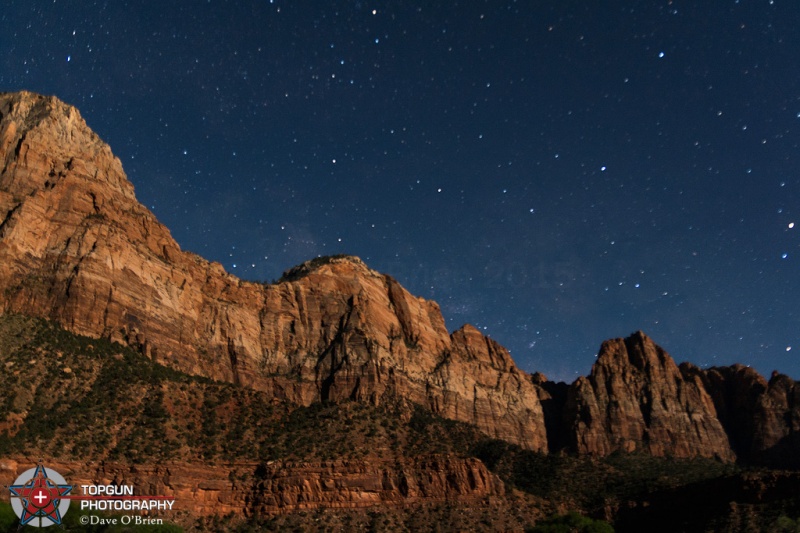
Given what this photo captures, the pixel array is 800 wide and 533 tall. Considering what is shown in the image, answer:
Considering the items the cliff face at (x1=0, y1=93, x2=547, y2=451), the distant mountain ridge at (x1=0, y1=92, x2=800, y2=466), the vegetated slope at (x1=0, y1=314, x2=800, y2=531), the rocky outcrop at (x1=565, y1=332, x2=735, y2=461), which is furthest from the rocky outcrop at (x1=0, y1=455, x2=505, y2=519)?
the rocky outcrop at (x1=565, y1=332, x2=735, y2=461)

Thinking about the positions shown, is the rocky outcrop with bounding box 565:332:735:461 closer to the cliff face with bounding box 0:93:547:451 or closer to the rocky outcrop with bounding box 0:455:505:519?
the cliff face with bounding box 0:93:547:451

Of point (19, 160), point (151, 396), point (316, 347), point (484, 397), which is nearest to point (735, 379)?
point (484, 397)

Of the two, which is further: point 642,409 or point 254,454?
point 642,409

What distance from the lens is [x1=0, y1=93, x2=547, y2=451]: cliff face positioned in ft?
289

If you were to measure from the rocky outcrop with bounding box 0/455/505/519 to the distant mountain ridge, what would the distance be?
82.9 feet

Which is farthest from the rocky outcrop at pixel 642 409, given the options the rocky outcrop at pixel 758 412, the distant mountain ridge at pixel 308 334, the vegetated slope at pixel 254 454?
the vegetated slope at pixel 254 454

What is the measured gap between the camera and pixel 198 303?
371ft

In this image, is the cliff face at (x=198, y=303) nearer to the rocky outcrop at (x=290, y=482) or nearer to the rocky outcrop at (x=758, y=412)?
the rocky outcrop at (x=290, y=482)

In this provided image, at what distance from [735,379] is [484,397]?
7956 centimetres

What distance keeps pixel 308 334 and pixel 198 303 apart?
2210cm

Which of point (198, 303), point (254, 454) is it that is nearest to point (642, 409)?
point (198, 303)

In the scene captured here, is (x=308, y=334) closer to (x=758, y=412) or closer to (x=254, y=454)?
(x=254, y=454)

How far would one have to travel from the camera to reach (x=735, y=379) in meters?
182

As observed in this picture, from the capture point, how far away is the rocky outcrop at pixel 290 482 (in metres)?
66.7
